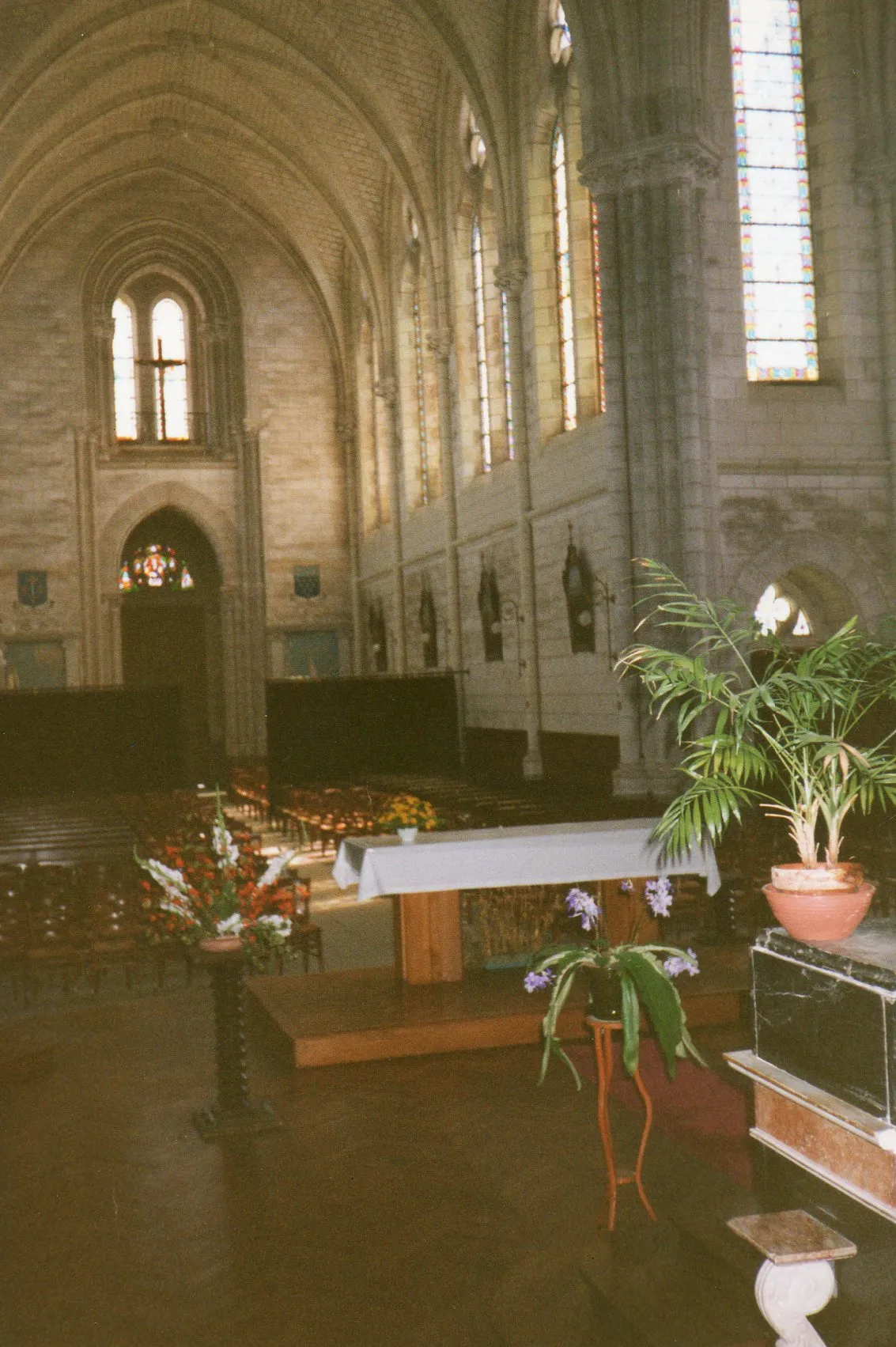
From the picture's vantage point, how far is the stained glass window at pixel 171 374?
30.8 m

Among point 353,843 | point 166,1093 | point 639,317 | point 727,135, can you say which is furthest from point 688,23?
point 166,1093

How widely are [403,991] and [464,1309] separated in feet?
12.6

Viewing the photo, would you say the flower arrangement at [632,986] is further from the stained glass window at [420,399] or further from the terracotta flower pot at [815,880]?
the stained glass window at [420,399]

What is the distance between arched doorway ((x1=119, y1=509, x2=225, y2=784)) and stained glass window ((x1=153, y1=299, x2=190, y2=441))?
2077 mm

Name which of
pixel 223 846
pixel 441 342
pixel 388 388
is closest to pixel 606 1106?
pixel 223 846

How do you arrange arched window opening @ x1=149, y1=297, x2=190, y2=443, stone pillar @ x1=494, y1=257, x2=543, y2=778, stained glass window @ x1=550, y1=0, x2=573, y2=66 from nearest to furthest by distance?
stained glass window @ x1=550, y1=0, x2=573, y2=66, stone pillar @ x1=494, y1=257, x2=543, y2=778, arched window opening @ x1=149, y1=297, x2=190, y2=443

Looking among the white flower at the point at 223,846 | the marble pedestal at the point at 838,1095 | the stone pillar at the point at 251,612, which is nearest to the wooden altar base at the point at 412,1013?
the white flower at the point at 223,846

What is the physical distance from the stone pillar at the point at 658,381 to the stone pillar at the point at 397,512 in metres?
11.7

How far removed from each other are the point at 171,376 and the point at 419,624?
374 inches

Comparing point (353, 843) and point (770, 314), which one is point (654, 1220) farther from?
point (770, 314)

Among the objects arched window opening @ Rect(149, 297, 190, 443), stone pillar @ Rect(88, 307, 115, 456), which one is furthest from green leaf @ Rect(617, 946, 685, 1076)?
arched window opening @ Rect(149, 297, 190, 443)

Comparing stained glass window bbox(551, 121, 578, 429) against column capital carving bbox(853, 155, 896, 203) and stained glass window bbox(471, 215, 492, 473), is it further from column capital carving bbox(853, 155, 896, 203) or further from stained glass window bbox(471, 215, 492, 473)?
column capital carving bbox(853, 155, 896, 203)

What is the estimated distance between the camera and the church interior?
15.3 ft

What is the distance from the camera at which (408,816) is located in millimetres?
8547
